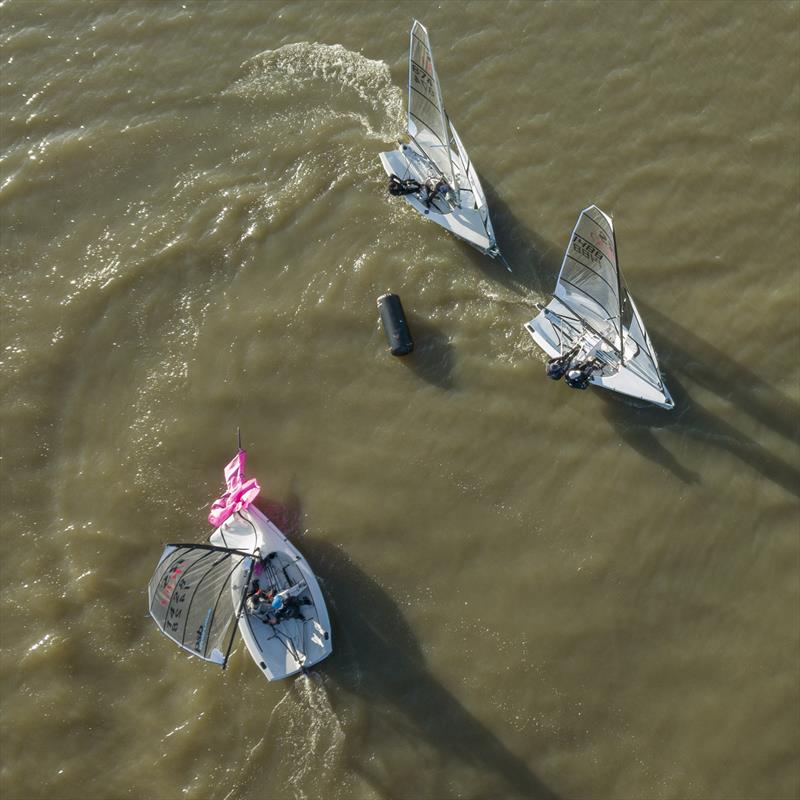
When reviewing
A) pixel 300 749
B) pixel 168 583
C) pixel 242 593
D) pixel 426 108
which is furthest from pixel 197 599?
pixel 426 108

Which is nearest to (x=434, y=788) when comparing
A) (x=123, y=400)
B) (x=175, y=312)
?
(x=123, y=400)

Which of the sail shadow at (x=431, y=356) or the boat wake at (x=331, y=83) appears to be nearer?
the sail shadow at (x=431, y=356)

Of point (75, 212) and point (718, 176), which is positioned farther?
point (75, 212)

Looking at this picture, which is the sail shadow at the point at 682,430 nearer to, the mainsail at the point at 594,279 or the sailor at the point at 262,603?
the mainsail at the point at 594,279

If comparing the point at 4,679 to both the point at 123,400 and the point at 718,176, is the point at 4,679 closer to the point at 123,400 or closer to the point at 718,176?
the point at 123,400

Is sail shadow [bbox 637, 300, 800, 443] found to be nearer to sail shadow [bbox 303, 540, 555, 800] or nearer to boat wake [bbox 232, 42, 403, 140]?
boat wake [bbox 232, 42, 403, 140]

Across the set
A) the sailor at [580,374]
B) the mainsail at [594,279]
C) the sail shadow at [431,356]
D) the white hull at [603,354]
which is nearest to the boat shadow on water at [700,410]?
the white hull at [603,354]
